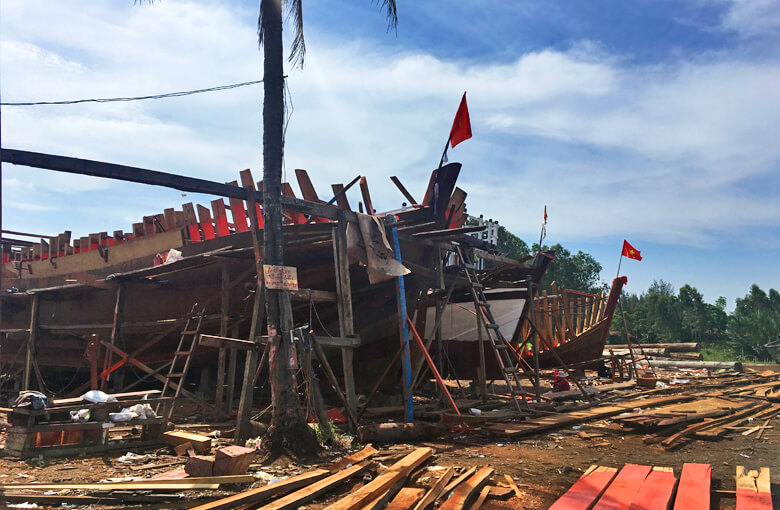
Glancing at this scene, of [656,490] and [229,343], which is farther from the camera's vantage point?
[229,343]

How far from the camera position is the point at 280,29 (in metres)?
7.00

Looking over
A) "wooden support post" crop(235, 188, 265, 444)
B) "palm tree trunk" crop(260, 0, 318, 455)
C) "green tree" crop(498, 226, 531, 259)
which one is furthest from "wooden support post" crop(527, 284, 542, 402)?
"green tree" crop(498, 226, 531, 259)

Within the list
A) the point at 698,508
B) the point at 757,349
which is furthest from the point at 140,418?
the point at 757,349

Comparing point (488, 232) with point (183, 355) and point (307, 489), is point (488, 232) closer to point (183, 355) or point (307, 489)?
point (183, 355)

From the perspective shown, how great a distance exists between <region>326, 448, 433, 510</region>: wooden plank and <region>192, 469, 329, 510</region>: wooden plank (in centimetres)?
55

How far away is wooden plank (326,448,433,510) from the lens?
4.21 meters

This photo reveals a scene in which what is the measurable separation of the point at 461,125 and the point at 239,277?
4.55m

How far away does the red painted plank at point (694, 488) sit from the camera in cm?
426

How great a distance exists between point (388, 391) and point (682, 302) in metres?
38.3

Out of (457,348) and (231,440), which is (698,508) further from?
(457,348)

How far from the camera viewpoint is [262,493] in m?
4.45

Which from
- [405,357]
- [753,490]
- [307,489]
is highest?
[405,357]

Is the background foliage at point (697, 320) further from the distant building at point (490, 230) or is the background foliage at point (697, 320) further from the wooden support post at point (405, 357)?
the wooden support post at point (405, 357)

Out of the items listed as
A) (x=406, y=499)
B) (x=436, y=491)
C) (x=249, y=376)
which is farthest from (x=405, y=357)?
(x=406, y=499)
